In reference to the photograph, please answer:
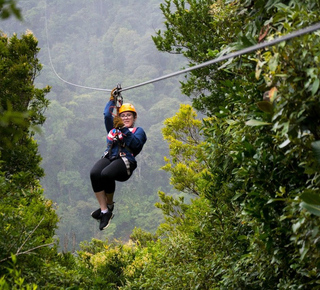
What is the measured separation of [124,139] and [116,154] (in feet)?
0.83

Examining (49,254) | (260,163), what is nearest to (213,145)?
(260,163)

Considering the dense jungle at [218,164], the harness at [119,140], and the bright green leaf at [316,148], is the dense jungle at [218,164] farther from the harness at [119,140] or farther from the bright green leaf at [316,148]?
the harness at [119,140]

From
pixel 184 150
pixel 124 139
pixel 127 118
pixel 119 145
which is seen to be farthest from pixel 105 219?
pixel 184 150

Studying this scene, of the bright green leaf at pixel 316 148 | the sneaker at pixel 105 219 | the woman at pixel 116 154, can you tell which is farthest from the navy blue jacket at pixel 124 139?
the bright green leaf at pixel 316 148

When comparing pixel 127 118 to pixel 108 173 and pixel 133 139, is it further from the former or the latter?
pixel 108 173

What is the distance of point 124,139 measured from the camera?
15.3 feet

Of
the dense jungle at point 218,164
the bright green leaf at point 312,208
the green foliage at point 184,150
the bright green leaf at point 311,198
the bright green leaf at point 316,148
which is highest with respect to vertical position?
the green foliage at point 184,150

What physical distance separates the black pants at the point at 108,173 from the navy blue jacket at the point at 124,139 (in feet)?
0.33

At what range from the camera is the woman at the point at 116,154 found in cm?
463

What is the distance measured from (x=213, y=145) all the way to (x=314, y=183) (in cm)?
144

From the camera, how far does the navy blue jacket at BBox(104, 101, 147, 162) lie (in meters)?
4.61

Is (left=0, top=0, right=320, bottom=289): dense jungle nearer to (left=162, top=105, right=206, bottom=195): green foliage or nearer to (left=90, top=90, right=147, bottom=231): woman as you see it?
(left=162, top=105, right=206, bottom=195): green foliage

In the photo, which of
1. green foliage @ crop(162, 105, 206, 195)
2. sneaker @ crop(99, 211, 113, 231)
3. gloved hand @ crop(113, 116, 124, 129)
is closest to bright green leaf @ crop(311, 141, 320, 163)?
gloved hand @ crop(113, 116, 124, 129)

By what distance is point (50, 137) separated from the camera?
161 feet
